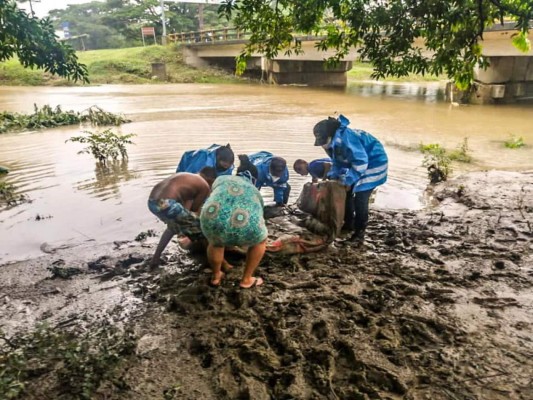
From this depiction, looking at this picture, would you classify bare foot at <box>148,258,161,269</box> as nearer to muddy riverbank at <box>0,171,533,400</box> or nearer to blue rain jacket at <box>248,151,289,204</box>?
muddy riverbank at <box>0,171,533,400</box>

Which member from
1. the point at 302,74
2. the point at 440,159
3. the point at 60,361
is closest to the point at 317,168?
the point at 60,361

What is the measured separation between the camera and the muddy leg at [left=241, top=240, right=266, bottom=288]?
3.52 metres

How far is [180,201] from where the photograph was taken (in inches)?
148

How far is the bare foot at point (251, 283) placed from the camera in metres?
3.66

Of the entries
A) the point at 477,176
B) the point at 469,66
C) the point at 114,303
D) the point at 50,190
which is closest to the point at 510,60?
the point at 477,176

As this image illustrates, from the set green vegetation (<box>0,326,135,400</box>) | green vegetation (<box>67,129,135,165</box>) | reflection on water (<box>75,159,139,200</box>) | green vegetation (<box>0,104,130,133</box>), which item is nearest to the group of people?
green vegetation (<box>0,326,135,400</box>)

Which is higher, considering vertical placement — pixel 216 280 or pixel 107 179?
pixel 216 280

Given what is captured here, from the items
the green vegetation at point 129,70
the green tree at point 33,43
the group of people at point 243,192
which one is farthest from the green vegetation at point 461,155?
the green vegetation at point 129,70

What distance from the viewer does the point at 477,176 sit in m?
7.31

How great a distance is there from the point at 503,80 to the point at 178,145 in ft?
46.0

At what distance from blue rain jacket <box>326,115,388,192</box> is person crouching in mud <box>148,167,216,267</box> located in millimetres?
1392

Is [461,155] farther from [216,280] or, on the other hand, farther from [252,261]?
[216,280]

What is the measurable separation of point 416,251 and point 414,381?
212 cm

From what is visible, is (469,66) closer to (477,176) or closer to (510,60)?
(477,176)
